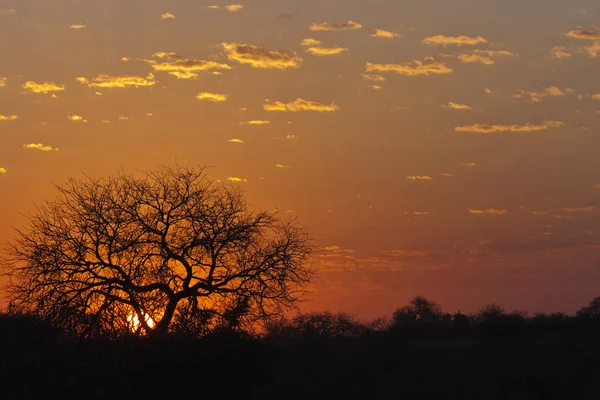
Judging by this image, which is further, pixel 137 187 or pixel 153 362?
pixel 137 187

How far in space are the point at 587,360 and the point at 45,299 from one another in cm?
2001

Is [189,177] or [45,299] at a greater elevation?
[189,177]

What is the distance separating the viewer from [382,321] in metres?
81.8

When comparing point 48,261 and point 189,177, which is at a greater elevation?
point 189,177

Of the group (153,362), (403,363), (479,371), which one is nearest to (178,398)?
(153,362)

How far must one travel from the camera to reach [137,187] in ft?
110

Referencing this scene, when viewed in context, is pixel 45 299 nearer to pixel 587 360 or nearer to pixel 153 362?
pixel 153 362

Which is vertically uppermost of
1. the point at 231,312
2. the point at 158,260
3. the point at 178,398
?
the point at 158,260

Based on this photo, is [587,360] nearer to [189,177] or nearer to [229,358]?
[229,358]

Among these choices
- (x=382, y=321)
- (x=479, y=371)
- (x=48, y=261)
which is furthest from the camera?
(x=382, y=321)

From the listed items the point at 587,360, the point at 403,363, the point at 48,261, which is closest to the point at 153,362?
the point at 48,261

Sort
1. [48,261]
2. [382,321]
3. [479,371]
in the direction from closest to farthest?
[479,371]
[48,261]
[382,321]

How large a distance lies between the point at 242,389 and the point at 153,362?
3.37 meters

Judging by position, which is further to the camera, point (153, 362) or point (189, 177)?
point (189, 177)
